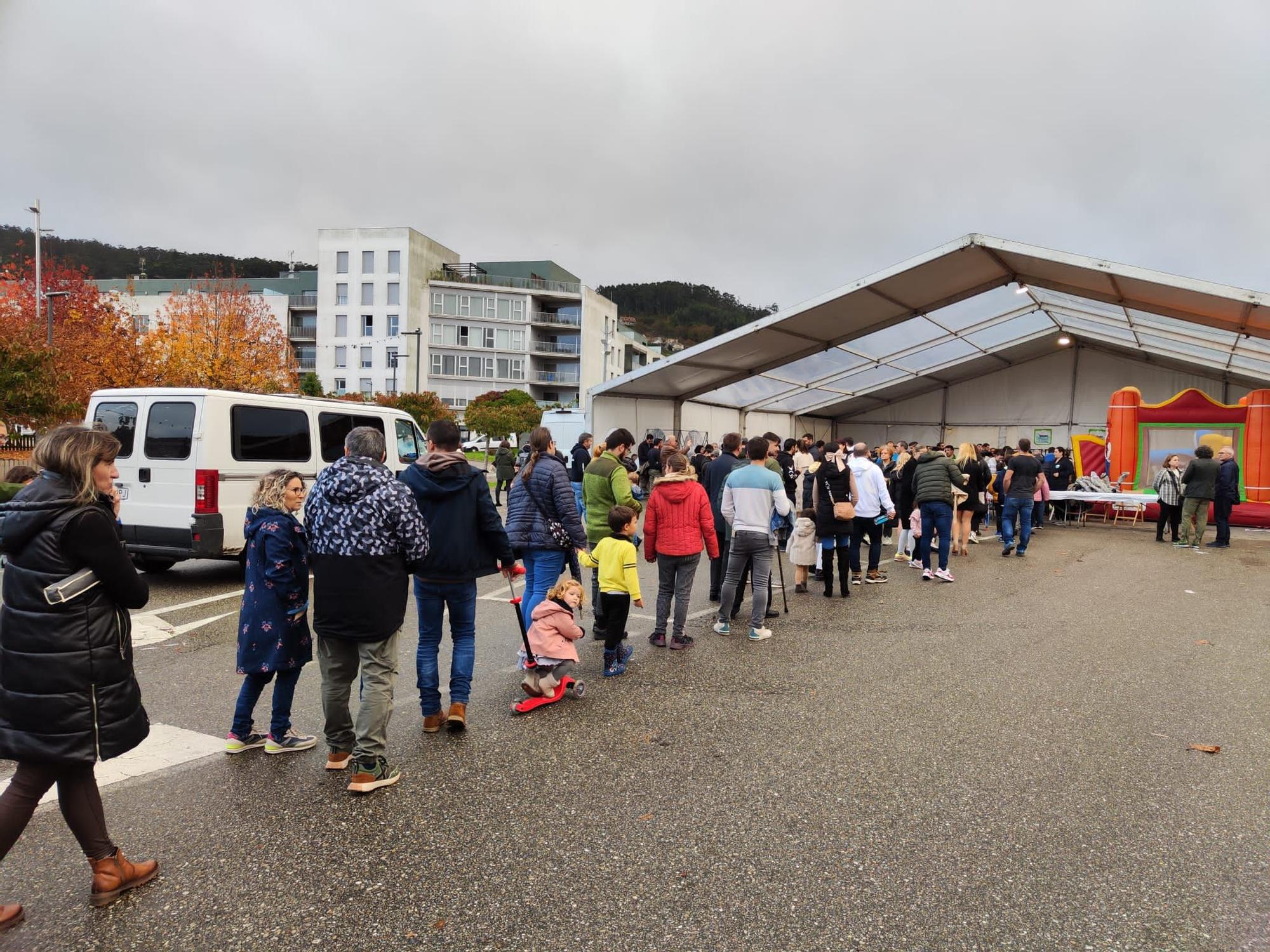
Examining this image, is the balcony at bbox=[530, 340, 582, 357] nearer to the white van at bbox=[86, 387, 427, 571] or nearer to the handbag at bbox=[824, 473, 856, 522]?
the white van at bbox=[86, 387, 427, 571]

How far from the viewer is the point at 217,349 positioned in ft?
93.3

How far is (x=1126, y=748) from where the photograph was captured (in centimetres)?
436

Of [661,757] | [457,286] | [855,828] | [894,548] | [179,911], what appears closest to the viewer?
[179,911]

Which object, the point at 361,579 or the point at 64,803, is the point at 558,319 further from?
the point at 64,803

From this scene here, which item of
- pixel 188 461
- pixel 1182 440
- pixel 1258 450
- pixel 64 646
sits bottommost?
pixel 64 646

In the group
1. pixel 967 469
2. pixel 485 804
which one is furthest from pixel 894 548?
pixel 485 804

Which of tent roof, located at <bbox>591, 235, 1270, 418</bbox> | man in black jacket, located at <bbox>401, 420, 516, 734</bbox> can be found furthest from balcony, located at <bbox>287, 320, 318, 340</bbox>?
man in black jacket, located at <bbox>401, 420, 516, 734</bbox>

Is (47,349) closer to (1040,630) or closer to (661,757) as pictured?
(661,757)

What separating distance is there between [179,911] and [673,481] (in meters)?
4.44

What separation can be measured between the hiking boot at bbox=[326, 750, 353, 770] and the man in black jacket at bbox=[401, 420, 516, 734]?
558 mm

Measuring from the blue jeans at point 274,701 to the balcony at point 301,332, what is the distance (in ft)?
227

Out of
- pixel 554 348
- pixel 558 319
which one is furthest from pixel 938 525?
pixel 558 319

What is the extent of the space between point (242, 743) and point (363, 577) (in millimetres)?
1403

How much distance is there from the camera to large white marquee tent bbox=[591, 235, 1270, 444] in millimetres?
16094
